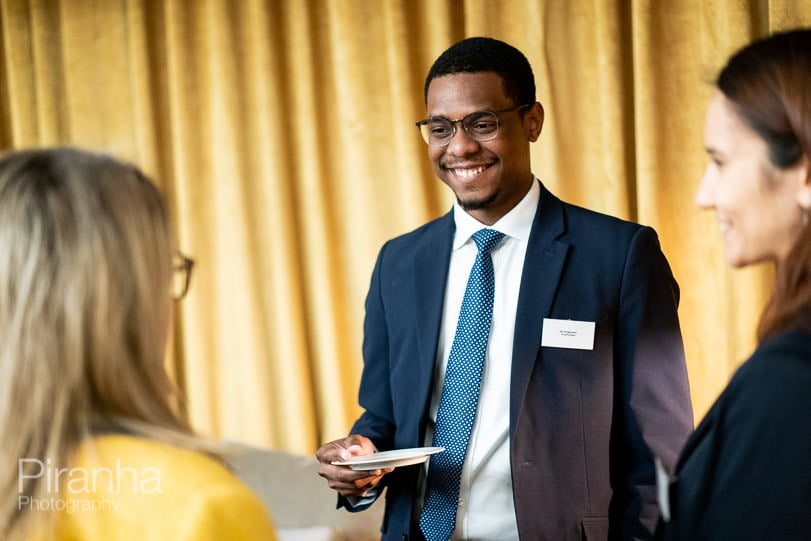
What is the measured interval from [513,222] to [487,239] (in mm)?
86

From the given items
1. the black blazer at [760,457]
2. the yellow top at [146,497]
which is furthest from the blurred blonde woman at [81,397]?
the black blazer at [760,457]

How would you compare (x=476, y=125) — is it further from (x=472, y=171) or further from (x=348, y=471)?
(x=348, y=471)

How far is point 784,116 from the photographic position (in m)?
1.11

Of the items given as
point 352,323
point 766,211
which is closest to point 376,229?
point 352,323

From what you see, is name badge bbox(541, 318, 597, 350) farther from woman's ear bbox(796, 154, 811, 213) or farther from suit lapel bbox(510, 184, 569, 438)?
woman's ear bbox(796, 154, 811, 213)

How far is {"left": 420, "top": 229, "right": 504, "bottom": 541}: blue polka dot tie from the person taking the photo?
1.83 meters

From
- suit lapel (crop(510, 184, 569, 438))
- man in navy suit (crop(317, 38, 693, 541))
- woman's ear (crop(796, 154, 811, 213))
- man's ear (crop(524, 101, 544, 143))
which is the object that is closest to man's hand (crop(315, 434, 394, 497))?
man in navy suit (crop(317, 38, 693, 541))

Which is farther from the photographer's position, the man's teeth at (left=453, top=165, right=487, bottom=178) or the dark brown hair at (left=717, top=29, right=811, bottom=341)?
the man's teeth at (left=453, top=165, right=487, bottom=178)

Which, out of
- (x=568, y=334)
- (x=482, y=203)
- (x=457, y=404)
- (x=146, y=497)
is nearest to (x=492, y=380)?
(x=457, y=404)

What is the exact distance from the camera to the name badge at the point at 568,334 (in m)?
1.83

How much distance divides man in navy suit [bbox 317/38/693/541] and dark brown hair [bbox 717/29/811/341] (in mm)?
712

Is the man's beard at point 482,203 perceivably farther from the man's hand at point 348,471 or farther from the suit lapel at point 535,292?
the man's hand at point 348,471

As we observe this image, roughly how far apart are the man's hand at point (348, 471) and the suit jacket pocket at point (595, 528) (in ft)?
1.60

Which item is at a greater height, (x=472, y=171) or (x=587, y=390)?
(x=472, y=171)
